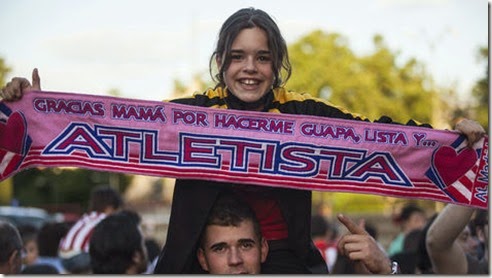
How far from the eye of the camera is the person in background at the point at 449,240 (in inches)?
200

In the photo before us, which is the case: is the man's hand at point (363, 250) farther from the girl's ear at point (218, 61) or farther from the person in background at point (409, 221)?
the person in background at point (409, 221)

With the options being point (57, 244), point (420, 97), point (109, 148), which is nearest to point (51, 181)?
point (420, 97)

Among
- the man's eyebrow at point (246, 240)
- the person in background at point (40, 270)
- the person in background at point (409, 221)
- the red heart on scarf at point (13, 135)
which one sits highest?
the red heart on scarf at point (13, 135)

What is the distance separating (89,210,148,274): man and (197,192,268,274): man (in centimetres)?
93

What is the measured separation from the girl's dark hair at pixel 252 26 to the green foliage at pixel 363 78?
3842 centimetres

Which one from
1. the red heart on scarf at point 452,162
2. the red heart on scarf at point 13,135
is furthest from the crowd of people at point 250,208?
the red heart on scarf at point 452,162

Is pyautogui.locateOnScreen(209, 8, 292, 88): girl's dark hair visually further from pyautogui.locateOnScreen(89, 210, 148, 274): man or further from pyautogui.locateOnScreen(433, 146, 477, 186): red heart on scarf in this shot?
pyautogui.locateOnScreen(89, 210, 148, 274): man

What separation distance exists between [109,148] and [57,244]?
4.29m

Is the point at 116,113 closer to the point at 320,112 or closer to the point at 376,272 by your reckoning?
the point at 320,112

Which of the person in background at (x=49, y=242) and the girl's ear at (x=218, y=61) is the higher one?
the girl's ear at (x=218, y=61)

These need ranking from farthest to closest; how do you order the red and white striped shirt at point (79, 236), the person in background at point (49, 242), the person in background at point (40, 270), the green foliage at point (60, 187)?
A: the green foliage at point (60, 187) < the red and white striped shirt at point (79, 236) < the person in background at point (49, 242) < the person in background at point (40, 270)

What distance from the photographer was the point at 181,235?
14.5ft

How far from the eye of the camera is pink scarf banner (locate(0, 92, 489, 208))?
4695 millimetres

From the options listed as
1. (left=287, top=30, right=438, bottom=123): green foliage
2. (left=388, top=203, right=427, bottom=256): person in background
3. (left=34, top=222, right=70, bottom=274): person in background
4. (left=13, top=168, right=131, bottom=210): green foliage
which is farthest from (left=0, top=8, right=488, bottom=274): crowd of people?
(left=13, top=168, right=131, bottom=210): green foliage
